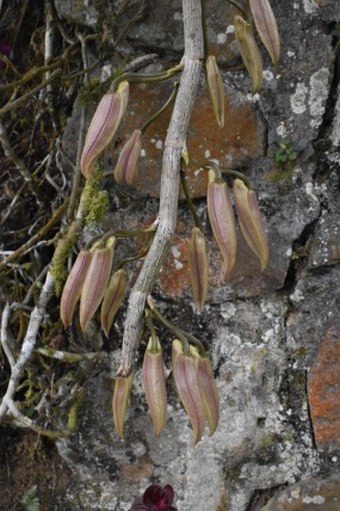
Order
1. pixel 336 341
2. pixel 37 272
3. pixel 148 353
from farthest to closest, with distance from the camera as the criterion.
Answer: pixel 37 272, pixel 336 341, pixel 148 353

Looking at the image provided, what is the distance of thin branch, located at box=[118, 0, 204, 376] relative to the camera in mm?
979

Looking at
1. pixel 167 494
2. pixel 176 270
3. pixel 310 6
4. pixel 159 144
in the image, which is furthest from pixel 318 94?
pixel 167 494

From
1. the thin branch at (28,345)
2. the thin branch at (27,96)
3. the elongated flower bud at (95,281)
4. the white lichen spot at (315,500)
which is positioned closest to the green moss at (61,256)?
the thin branch at (28,345)

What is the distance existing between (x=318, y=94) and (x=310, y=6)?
0.14 meters

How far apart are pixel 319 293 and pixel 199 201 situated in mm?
255

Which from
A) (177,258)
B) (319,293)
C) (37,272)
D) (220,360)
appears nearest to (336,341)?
(319,293)

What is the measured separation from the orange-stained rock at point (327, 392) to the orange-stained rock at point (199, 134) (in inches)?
13.2

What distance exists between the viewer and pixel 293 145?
1.36 meters

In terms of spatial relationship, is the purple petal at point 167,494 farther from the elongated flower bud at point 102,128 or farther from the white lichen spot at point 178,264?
the elongated flower bud at point 102,128

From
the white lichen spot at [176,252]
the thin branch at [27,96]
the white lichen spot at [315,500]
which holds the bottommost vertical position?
the white lichen spot at [315,500]

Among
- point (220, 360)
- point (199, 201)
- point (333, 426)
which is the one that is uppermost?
point (199, 201)

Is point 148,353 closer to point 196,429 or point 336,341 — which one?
point 196,429

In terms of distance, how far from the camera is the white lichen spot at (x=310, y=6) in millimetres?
1341

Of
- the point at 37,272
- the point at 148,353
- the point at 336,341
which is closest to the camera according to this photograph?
the point at 148,353
